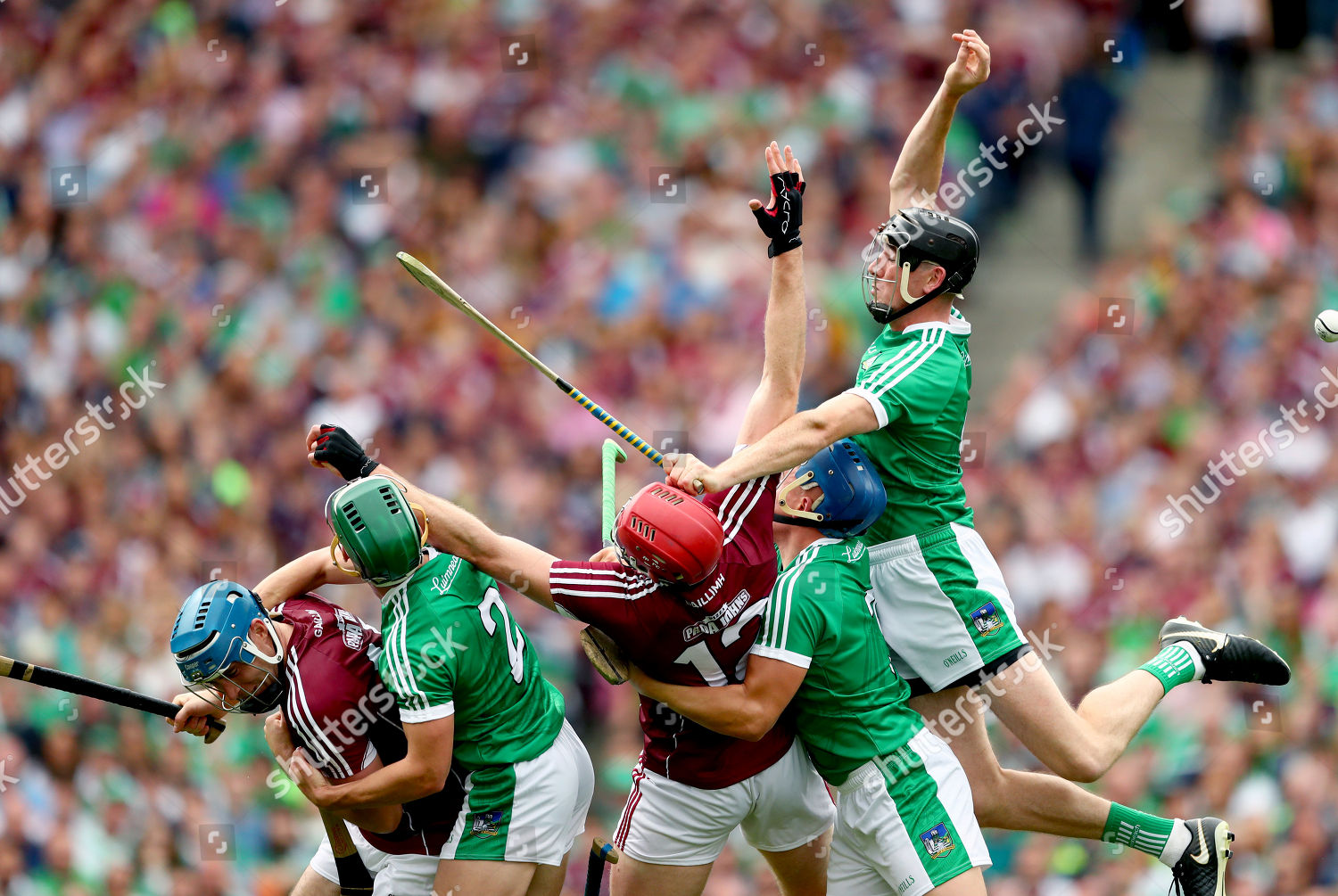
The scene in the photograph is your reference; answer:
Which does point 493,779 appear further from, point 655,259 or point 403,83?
point 403,83

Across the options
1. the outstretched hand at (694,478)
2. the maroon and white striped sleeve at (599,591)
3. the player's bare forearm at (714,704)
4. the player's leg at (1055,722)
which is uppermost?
the outstretched hand at (694,478)

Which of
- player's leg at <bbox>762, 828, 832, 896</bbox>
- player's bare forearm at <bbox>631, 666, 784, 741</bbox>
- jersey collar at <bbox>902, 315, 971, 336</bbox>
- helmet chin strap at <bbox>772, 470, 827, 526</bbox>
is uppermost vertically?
jersey collar at <bbox>902, 315, 971, 336</bbox>

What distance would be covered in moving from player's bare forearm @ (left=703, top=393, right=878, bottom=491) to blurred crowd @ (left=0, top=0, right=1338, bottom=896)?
12.3 ft

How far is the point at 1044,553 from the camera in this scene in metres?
9.44

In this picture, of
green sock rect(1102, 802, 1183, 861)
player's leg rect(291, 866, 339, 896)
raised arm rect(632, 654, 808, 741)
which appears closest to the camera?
raised arm rect(632, 654, 808, 741)

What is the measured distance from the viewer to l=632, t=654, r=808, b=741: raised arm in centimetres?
516

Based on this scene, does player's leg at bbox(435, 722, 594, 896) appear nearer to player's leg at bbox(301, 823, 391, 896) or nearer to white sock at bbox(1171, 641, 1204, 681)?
player's leg at bbox(301, 823, 391, 896)

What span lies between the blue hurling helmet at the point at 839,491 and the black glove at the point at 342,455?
4.51ft

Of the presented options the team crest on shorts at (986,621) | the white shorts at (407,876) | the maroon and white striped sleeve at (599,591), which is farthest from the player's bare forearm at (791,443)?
the white shorts at (407,876)

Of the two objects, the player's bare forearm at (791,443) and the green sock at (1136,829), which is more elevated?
the player's bare forearm at (791,443)

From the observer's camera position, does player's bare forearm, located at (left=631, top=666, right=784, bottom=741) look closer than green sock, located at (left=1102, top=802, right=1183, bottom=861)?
Yes

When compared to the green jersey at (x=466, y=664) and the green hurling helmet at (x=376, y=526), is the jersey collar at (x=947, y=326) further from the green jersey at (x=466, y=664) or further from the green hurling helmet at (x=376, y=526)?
the green hurling helmet at (x=376, y=526)

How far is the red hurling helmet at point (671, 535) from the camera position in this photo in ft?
15.8

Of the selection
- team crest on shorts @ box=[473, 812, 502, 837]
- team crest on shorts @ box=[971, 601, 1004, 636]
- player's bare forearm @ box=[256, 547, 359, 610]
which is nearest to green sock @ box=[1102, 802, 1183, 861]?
team crest on shorts @ box=[971, 601, 1004, 636]
